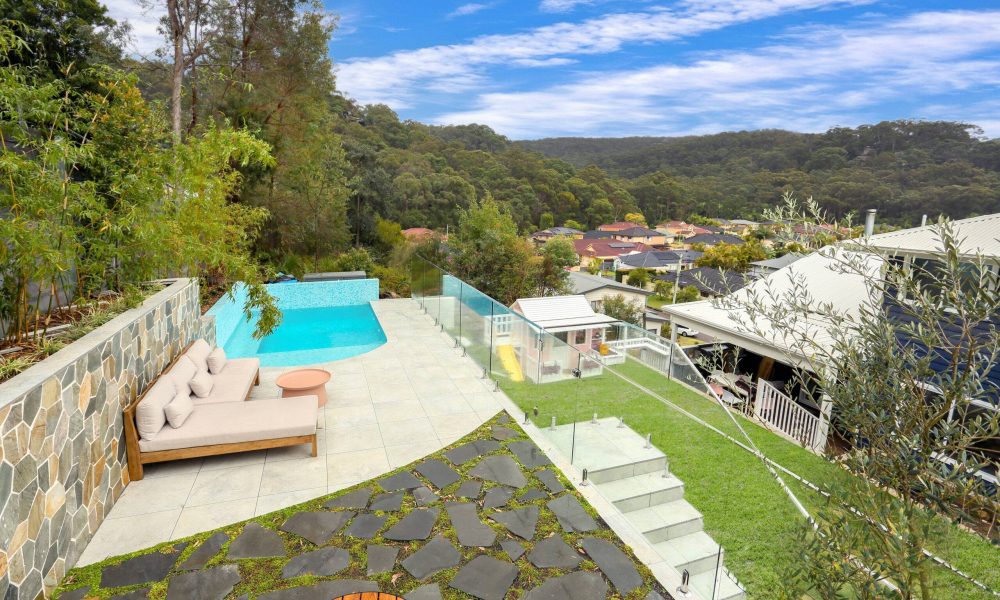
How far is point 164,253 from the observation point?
18.7 ft

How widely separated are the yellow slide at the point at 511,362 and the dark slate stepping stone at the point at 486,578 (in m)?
2.98

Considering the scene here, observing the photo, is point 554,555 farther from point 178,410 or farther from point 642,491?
point 178,410

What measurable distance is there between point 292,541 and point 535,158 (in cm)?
6060

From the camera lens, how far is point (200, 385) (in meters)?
5.44

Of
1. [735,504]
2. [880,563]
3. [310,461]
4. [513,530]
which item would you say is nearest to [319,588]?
[513,530]

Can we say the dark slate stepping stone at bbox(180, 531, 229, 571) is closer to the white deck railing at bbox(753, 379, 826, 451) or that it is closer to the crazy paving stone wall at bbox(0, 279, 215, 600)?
the crazy paving stone wall at bbox(0, 279, 215, 600)

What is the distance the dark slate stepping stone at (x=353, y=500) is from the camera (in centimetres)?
427

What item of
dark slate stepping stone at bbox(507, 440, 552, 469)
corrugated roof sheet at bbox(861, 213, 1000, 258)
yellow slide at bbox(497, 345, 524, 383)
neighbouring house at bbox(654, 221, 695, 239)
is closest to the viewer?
dark slate stepping stone at bbox(507, 440, 552, 469)

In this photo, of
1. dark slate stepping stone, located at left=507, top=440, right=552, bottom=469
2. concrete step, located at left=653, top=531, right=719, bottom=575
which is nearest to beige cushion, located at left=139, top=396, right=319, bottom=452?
dark slate stepping stone, located at left=507, top=440, right=552, bottom=469

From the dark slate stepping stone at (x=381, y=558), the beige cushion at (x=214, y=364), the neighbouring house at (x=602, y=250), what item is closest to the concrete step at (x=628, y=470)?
the dark slate stepping stone at (x=381, y=558)

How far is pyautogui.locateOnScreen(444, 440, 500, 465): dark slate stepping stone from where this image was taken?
16.9 ft

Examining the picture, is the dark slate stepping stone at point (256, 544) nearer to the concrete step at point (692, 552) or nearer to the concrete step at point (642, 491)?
the concrete step at point (642, 491)

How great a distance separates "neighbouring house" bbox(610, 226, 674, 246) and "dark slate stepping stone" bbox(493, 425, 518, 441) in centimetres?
5289

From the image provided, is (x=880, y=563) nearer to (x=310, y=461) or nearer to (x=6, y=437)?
(x=6, y=437)
